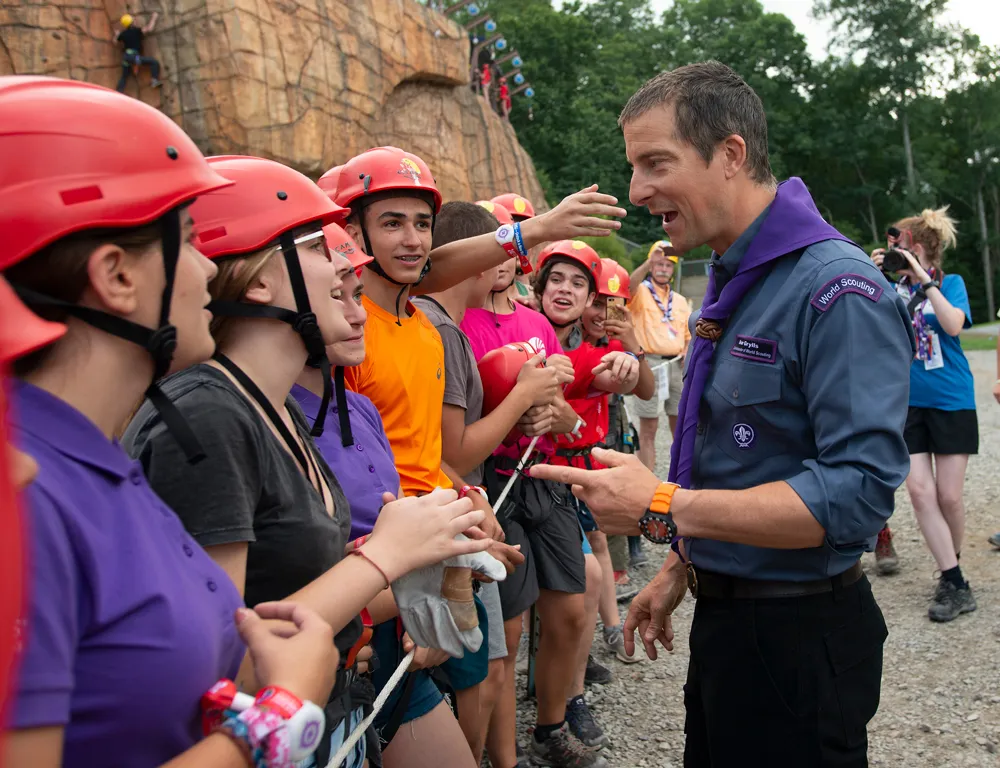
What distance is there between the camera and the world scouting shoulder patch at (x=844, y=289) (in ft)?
7.73

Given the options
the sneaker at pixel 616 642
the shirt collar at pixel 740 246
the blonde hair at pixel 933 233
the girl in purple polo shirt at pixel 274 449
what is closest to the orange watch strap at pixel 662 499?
the girl in purple polo shirt at pixel 274 449

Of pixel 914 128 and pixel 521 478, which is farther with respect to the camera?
pixel 914 128

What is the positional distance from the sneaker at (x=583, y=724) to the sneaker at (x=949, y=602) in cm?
284

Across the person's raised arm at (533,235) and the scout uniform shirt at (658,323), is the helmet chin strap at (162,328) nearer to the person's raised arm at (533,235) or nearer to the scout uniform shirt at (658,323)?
the person's raised arm at (533,235)

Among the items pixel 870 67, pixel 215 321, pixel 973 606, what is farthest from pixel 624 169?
pixel 215 321

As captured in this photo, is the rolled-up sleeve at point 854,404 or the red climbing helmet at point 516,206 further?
the red climbing helmet at point 516,206

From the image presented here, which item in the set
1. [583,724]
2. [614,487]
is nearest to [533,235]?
[614,487]

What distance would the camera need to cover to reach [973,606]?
6.14 m

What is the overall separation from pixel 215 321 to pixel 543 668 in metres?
2.96

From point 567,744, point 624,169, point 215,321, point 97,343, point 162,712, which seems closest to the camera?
point 162,712

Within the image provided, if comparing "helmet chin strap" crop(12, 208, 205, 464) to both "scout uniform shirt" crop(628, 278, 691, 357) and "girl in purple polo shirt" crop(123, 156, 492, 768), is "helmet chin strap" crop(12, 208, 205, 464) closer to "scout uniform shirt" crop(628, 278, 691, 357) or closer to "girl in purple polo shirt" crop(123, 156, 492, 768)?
"girl in purple polo shirt" crop(123, 156, 492, 768)

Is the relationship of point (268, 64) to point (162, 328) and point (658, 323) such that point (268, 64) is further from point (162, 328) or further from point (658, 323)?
point (162, 328)

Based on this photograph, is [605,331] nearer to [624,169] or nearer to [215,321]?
[215,321]

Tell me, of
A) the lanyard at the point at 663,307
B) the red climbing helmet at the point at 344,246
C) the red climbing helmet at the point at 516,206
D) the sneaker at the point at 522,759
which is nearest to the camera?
the red climbing helmet at the point at 344,246
